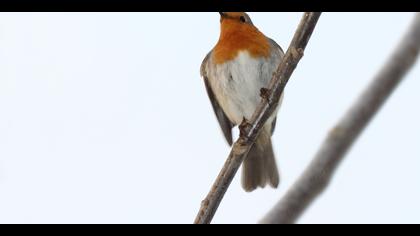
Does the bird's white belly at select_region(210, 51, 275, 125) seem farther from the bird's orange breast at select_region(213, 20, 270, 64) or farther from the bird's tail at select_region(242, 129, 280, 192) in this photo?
the bird's tail at select_region(242, 129, 280, 192)

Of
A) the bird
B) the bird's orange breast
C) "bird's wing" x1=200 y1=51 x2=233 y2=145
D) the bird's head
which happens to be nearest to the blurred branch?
the bird

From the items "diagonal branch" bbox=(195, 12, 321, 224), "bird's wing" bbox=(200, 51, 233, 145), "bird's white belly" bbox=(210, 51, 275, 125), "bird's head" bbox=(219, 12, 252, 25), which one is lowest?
"bird's wing" bbox=(200, 51, 233, 145)

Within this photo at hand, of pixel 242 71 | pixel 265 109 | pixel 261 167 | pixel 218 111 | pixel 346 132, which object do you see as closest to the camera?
pixel 346 132

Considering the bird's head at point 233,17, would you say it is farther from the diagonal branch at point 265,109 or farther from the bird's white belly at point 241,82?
the diagonal branch at point 265,109

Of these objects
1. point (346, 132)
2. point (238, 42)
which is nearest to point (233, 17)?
point (238, 42)

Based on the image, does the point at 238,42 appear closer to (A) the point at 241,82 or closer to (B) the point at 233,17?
(B) the point at 233,17
